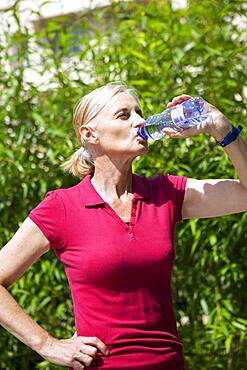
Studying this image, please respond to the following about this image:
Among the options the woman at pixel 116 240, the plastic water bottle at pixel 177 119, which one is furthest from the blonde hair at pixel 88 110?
the plastic water bottle at pixel 177 119

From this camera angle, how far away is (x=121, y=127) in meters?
2.56

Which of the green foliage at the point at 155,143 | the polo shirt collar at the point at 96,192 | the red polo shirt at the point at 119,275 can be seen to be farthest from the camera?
the green foliage at the point at 155,143

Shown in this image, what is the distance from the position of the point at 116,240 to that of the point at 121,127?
0.34m

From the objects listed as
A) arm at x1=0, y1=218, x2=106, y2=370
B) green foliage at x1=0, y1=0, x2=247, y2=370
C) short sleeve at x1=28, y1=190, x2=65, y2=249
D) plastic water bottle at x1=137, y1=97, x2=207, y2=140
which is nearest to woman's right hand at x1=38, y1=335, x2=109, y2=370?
arm at x1=0, y1=218, x2=106, y2=370

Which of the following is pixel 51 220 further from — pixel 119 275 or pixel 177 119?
pixel 177 119

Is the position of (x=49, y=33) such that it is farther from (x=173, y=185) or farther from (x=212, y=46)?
(x=173, y=185)

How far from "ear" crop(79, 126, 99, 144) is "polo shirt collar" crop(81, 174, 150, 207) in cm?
11

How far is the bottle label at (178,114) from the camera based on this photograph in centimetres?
249

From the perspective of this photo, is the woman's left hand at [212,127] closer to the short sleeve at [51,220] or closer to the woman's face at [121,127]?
the woman's face at [121,127]

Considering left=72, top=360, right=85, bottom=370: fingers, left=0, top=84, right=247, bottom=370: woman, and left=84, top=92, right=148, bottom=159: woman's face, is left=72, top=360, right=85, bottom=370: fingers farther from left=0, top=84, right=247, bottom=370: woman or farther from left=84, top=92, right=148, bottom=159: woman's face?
left=84, top=92, right=148, bottom=159: woman's face

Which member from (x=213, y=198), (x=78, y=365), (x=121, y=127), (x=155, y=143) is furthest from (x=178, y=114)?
(x=155, y=143)

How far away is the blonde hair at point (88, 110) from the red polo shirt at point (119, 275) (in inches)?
7.5

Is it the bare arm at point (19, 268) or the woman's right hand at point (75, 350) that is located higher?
the bare arm at point (19, 268)

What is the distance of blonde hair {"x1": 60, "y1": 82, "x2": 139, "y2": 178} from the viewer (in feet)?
8.49
